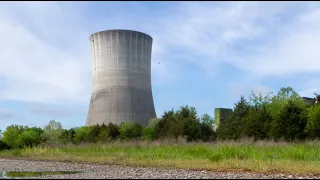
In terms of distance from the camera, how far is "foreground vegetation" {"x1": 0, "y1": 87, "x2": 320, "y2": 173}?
36.9 feet

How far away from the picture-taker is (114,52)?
31594 millimetres

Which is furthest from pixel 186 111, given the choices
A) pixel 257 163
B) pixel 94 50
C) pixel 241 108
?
pixel 257 163

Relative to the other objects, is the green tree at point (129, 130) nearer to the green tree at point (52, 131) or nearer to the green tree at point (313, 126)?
the green tree at point (52, 131)

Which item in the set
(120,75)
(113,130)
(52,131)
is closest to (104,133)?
(113,130)

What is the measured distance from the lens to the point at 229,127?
2666 centimetres

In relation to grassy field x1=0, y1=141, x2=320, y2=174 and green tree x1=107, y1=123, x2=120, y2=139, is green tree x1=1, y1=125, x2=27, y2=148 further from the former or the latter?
grassy field x1=0, y1=141, x2=320, y2=174

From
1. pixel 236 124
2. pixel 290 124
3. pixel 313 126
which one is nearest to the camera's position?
pixel 313 126

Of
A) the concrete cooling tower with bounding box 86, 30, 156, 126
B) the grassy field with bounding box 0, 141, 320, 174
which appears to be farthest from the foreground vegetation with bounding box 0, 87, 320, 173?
the concrete cooling tower with bounding box 86, 30, 156, 126

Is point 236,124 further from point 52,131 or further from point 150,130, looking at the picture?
point 52,131

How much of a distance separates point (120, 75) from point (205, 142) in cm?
1366

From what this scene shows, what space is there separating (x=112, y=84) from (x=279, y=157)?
69.8 ft

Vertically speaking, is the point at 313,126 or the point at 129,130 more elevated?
the point at 129,130

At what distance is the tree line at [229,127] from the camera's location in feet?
73.7

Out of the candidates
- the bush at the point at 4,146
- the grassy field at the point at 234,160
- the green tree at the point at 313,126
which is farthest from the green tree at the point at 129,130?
the grassy field at the point at 234,160
